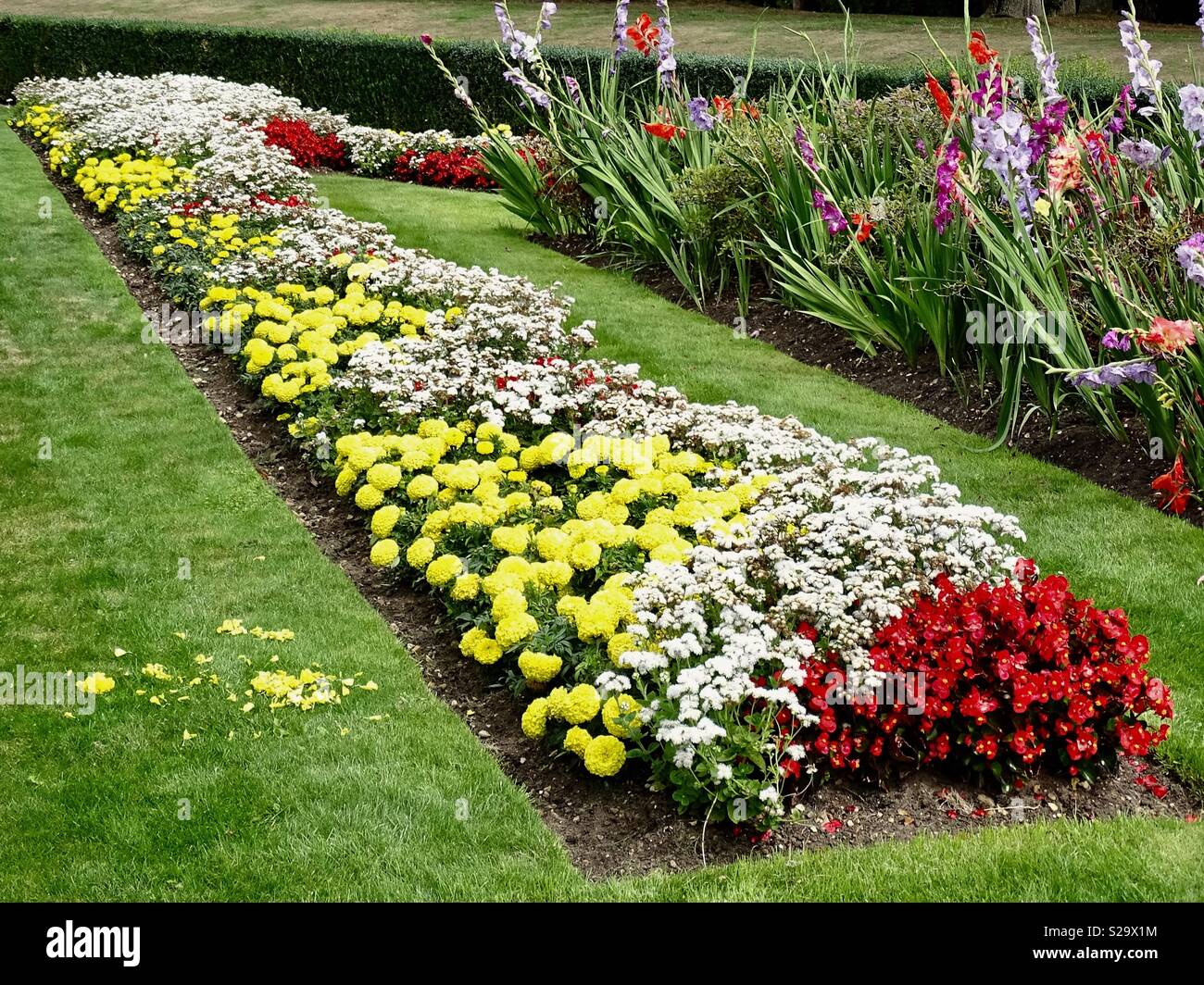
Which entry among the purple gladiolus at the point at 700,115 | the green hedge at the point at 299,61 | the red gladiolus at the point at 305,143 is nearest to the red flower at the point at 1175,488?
the purple gladiolus at the point at 700,115

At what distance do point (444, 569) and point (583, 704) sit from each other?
1179 millimetres

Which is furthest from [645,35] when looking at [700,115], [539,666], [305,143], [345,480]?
[539,666]

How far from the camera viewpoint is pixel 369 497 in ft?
19.2

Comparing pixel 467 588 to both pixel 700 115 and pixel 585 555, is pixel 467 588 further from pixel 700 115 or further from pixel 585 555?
pixel 700 115

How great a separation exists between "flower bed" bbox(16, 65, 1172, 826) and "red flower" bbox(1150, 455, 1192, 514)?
821mm

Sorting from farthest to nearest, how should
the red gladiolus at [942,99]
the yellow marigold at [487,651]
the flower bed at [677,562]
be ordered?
the red gladiolus at [942,99] < the yellow marigold at [487,651] < the flower bed at [677,562]

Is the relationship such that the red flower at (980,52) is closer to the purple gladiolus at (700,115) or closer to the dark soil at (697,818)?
the purple gladiolus at (700,115)

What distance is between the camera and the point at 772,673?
414cm

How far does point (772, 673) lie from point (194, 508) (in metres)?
3.33

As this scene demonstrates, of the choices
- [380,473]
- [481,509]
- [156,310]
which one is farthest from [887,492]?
[156,310]

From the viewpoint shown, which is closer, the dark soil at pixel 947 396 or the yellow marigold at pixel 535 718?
the yellow marigold at pixel 535 718

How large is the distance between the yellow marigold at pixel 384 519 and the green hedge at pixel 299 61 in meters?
12.2

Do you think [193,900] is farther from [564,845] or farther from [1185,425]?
[1185,425]

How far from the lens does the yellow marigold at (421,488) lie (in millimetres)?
5656
